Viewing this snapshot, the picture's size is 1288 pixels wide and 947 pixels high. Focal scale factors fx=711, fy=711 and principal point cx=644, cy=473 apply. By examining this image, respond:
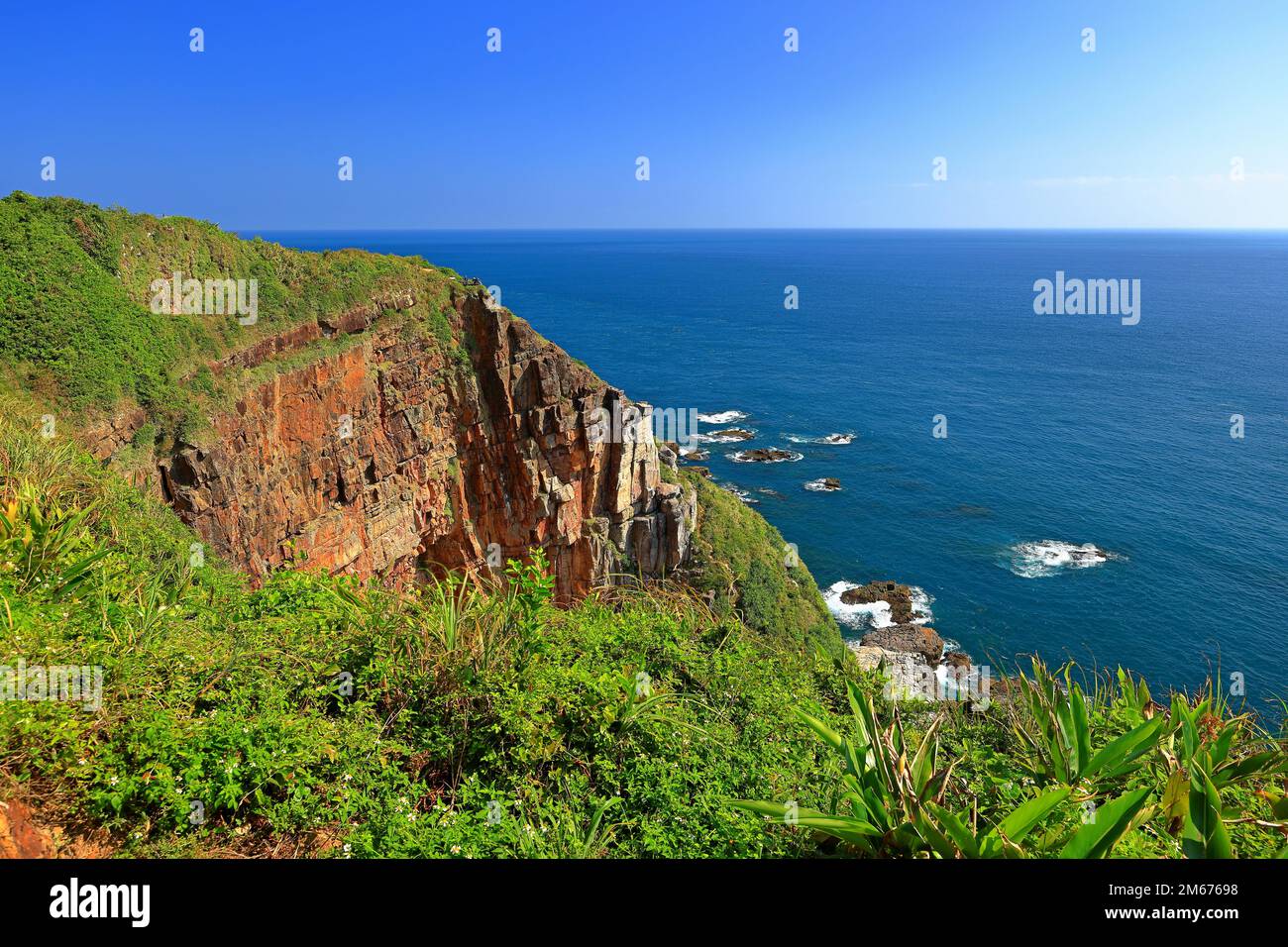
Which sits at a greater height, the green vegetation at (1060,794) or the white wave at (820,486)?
the green vegetation at (1060,794)

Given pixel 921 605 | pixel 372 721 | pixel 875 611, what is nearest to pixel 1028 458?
pixel 921 605

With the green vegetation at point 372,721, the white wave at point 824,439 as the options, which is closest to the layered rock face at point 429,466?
the green vegetation at point 372,721

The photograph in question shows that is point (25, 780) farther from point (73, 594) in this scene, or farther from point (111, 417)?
point (111, 417)

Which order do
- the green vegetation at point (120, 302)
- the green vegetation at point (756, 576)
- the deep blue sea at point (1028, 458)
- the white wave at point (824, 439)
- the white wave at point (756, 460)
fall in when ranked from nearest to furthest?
the green vegetation at point (120, 302)
the green vegetation at point (756, 576)
the deep blue sea at point (1028, 458)
the white wave at point (756, 460)
the white wave at point (824, 439)

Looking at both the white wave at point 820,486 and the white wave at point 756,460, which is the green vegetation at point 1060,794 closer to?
the white wave at point 820,486

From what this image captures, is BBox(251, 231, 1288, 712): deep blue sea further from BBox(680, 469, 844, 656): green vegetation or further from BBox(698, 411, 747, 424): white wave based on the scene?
BBox(680, 469, 844, 656): green vegetation

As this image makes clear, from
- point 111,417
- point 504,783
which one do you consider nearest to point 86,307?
point 111,417
